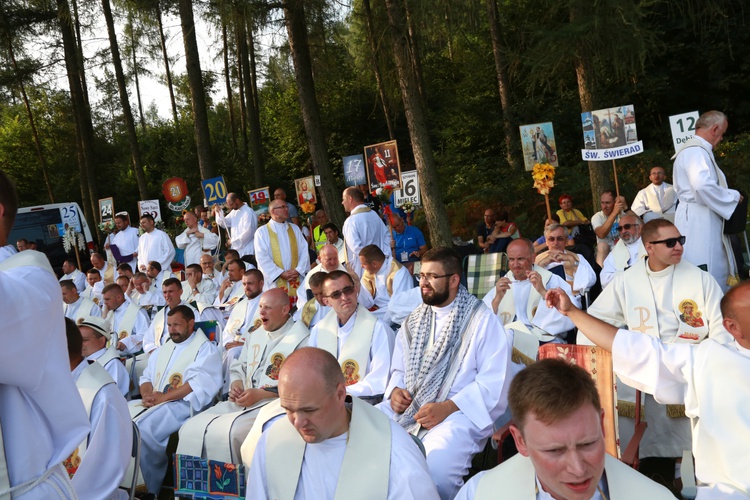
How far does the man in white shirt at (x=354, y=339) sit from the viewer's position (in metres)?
5.75

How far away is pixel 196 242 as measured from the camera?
15125 mm

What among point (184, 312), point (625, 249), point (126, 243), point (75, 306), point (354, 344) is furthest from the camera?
point (126, 243)

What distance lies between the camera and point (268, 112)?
36.9 metres

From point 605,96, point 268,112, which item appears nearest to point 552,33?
point 605,96

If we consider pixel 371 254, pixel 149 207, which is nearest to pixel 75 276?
pixel 149 207

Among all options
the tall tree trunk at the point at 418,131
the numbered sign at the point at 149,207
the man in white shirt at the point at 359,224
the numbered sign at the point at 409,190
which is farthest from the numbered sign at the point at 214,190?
the man in white shirt at the point at 359,224

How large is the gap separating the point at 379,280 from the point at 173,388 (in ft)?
9.11

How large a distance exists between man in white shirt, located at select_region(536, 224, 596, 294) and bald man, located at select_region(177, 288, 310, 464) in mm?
2711

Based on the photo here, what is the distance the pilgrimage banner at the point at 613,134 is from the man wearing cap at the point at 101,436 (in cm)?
744

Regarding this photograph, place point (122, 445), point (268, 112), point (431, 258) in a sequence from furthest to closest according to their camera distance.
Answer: point (268, 112), point (431, 258), point (122, 445)

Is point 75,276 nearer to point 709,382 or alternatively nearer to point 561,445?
point 709,382

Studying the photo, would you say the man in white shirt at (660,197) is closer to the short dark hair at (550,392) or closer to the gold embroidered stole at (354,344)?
the gold embroidered stole at (354,344)

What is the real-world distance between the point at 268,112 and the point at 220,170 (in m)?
5.95

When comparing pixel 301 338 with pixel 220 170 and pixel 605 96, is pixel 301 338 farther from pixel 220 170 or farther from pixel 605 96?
pixel 220 170
